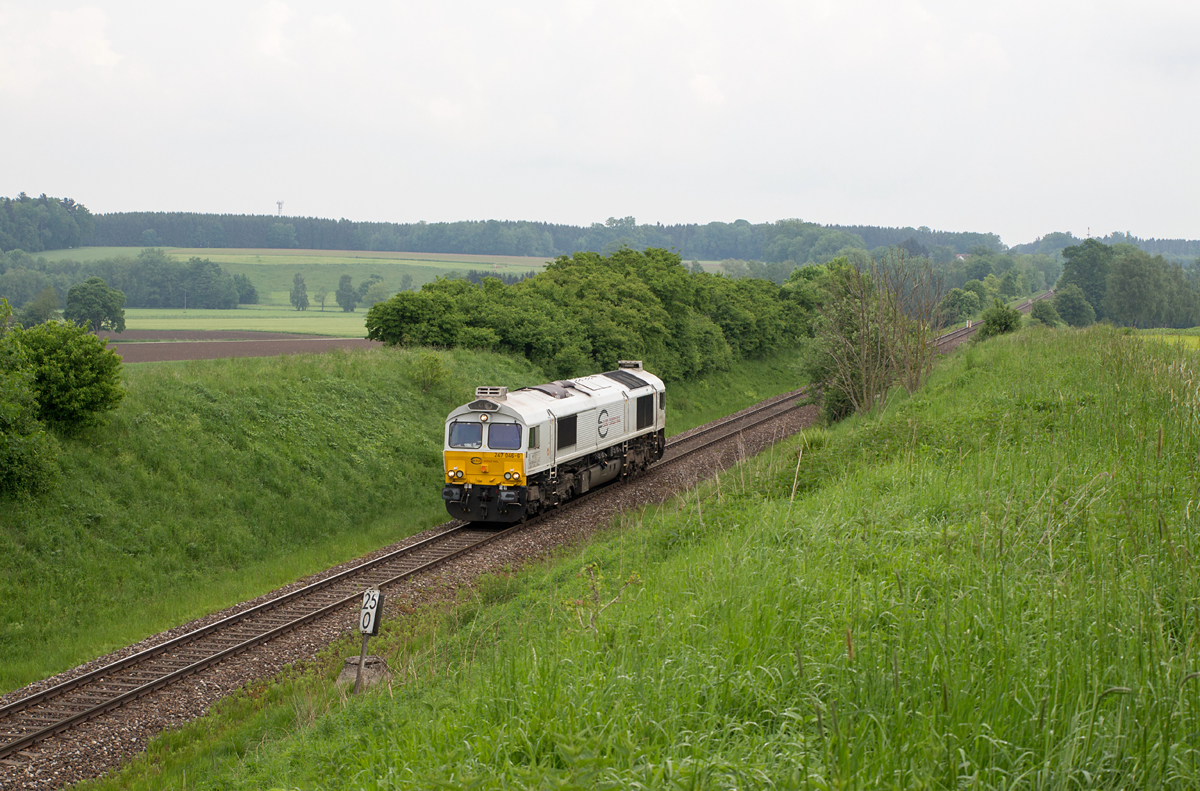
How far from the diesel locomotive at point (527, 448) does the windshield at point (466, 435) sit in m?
0.03

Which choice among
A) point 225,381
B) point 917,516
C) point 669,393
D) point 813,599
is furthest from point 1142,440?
point 669,393

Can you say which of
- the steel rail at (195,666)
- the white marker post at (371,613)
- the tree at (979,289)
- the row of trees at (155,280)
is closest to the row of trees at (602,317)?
the steel rail at (195,666)

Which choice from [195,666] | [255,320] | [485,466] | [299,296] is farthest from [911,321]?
[299,296]

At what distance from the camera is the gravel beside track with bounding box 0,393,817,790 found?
396 inches

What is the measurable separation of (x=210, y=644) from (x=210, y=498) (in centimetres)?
718

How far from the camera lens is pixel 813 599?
20.7ft

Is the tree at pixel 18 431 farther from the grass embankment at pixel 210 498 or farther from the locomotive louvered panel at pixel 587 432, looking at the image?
the locomotive louvered panel at pixel 587 432

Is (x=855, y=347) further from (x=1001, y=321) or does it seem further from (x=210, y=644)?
(x=210, y=644)

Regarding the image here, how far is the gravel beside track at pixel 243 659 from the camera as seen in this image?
10070 millimetres

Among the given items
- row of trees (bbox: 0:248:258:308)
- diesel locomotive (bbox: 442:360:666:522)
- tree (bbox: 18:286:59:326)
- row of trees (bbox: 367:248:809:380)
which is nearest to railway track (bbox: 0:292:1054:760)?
diesel locomotive (bbox: 442:360:666:522)

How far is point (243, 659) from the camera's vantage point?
1315 centimetres

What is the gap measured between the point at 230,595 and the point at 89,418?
6.15m

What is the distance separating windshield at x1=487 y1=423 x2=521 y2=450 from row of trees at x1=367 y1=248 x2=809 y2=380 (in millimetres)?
15630

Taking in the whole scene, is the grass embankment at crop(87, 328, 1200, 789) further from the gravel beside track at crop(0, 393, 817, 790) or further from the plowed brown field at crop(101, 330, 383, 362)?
the plowed brown field at crop(101, 330, 383, 362)
